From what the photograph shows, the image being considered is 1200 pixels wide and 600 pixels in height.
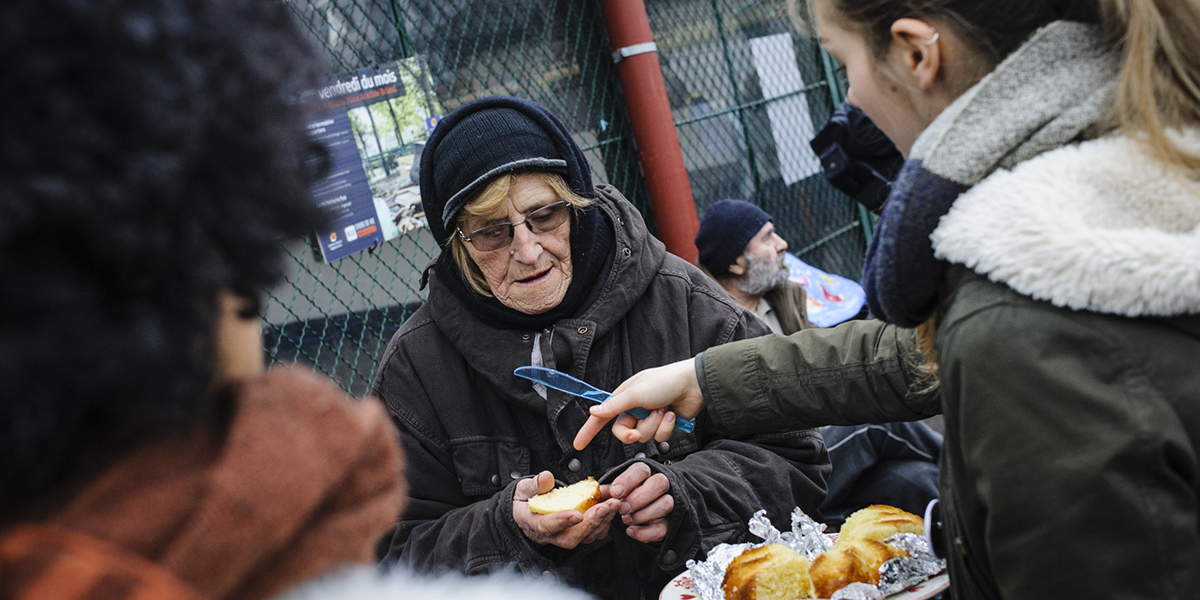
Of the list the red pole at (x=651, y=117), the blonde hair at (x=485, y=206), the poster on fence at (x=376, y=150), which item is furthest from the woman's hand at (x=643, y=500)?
the red pole at (x=651, y=117)

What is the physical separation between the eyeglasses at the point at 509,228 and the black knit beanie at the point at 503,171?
7 cm

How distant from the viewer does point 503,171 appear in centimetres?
220

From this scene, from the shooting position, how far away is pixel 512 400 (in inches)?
86.5

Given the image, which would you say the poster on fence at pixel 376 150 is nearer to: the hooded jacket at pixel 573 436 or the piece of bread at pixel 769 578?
the hooded jacket at pixel 573 436

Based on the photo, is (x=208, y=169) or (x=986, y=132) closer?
(x=208, y=169)

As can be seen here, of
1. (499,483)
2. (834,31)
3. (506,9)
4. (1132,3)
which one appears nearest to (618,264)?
(499,483)

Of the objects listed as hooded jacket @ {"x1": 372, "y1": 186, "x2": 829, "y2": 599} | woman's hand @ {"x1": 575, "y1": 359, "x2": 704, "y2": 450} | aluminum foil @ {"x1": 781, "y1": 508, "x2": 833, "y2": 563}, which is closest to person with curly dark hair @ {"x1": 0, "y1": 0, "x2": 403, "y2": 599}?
woman's hand @ {"x1": 575, "y1": 359, "x2": 704, "y2": 450}

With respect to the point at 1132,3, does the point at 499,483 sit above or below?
below

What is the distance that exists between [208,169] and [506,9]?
3.73 m

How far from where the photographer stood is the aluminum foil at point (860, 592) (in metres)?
1.64

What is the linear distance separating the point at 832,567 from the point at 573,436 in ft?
2.52

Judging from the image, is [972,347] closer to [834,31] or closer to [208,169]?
[834,31]

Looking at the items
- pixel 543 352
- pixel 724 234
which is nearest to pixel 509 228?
pixel 543 352

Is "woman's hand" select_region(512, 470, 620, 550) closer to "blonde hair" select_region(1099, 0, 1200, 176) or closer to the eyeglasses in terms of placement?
the eyeglasses
